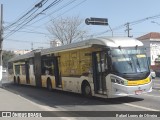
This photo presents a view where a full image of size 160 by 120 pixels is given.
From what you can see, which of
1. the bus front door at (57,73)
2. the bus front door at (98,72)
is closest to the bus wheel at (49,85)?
the bus front door at (57,73)

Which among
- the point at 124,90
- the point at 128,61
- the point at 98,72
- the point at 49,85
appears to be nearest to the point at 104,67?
the point at 98,72

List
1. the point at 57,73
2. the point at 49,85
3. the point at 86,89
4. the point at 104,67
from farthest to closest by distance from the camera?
the point at 49,85 < the point at 57,73 < the point at 86,89 < the point at 104,67

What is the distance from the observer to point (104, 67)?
56.5ft

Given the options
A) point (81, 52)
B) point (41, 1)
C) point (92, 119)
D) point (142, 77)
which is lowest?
point (92, 119)

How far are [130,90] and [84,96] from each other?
170 inches

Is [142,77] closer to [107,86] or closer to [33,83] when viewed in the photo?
[107,86]

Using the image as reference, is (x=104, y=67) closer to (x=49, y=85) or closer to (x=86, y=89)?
(x=86, y=89)

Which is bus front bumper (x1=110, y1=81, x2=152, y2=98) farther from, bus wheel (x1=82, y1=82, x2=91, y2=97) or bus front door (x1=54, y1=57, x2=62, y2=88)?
bus front door (x1=54, y1=57, x2=62, y2=88)

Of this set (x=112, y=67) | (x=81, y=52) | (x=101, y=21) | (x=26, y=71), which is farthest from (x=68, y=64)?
(x=101, y=21)

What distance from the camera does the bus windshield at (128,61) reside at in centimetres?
1667

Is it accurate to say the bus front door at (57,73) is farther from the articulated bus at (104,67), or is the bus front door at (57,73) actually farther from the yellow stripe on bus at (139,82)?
the yellow stripe on bus at (139,82)

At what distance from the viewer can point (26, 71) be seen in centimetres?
3328

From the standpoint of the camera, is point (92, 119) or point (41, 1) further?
point (41, 1)

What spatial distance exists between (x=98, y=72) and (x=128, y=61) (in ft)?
5.58
